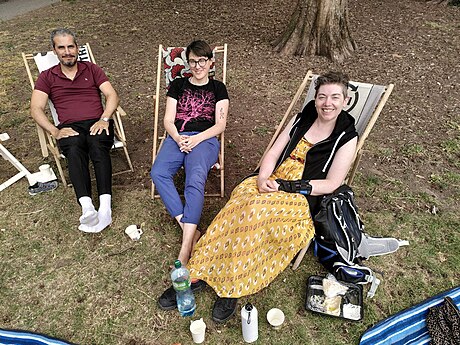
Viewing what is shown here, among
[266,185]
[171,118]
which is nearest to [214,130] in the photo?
[171,118]

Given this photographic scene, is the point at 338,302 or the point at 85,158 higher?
the point at 85,158

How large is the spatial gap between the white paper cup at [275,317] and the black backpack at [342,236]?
19.3 inches

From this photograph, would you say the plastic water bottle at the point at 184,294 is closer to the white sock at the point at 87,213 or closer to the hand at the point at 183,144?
the white sock at the point at 87,213

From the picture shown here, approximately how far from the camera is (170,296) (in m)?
2.58

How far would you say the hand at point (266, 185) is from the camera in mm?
2600

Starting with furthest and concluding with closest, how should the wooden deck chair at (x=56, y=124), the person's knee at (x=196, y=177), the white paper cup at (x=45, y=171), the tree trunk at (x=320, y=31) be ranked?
1. the tree trunk at (x=320, y=31)
2. the white paper cup at (x=45, y=171)
3. the wooden deck chair at (x=56, y=124)
4. the person's knee at (x=196, y=177)

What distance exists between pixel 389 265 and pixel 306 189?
0.93m

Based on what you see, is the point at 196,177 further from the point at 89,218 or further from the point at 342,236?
the point at 342,236

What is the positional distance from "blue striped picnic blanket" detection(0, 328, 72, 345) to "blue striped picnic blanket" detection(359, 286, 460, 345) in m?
1.91

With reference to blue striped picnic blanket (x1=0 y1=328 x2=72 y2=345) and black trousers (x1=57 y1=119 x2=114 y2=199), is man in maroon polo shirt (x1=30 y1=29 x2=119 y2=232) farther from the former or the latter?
blue striped picnic blanket (x1=0 y1=328 x2=72 y2=345)

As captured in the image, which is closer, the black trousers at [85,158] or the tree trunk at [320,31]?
the black trousers at [85,158]

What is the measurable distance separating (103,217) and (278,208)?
1.50 m

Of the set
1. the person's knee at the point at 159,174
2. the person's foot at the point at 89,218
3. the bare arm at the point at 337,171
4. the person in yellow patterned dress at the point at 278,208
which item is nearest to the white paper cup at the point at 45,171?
the person's foot at the point at 89,218

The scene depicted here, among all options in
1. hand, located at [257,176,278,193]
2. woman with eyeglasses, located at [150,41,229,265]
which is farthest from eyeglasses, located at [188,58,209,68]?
hand, located at [257,176,278,193]
